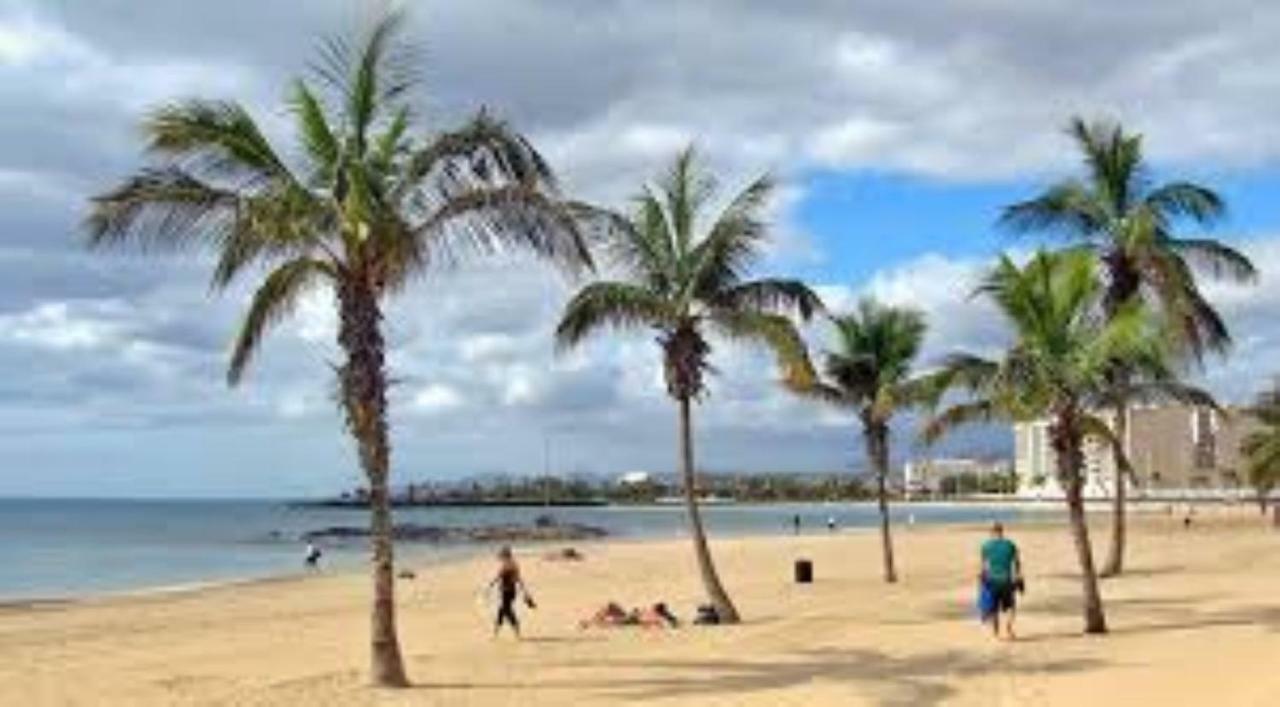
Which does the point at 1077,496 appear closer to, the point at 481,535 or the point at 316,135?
the point at 316,135

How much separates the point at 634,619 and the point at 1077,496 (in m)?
6.37

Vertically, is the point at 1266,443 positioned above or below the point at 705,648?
above

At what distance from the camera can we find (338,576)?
52000 mm

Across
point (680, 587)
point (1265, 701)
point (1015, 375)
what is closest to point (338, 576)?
point (680, 587)

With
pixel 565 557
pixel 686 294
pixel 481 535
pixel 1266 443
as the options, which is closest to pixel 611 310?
pixel 686 294

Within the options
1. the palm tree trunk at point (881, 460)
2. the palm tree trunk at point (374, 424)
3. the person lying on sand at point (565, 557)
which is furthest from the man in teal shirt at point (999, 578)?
the person lying on sand at point (565, 557)

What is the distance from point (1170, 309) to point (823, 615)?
8941mm

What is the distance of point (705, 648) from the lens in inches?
896

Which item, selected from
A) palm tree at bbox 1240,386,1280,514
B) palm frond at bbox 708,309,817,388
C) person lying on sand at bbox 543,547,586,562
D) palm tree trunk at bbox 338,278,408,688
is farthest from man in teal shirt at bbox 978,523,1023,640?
palm tree at bbox 1240,386,1280,514

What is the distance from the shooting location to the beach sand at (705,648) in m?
18.0

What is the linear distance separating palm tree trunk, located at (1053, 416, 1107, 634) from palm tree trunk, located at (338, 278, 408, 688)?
8822 mm

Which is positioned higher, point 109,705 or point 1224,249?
point 1224,249

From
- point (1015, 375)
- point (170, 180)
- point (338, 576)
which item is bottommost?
point (338, 576)

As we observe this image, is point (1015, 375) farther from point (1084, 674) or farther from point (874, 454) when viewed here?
point (874, 454)
